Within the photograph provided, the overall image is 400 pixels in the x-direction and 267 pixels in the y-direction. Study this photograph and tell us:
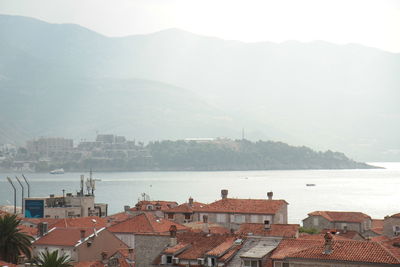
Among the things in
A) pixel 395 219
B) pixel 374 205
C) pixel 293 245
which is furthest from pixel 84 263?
pixel 374 205

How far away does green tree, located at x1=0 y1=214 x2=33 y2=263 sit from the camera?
120ft

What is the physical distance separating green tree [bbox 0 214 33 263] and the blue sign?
33818 millimetres

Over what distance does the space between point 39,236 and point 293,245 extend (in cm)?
1865

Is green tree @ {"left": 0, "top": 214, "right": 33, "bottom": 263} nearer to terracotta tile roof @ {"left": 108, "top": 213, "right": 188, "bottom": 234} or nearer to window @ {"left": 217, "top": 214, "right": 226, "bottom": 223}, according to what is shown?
terracotta tile roof @ {"left": 108, "top": 213, "right": 188, "bottom": 234}

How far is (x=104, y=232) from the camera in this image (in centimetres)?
4056

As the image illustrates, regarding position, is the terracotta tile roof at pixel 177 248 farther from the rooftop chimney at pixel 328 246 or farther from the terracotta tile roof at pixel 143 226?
the rooftop chimney at pixel 328 246

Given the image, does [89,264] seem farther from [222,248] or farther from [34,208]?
[34,208]

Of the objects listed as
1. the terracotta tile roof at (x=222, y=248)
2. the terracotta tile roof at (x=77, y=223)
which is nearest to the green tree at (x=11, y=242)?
the terracotta tile roof at (x=222, y=248)

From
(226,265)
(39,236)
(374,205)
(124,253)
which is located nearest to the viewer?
(226,265)

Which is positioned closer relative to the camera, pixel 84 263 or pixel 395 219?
pixel 84 263

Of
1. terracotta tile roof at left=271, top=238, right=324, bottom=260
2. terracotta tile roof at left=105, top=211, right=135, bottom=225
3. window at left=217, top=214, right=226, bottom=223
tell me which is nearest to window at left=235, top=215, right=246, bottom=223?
window at left=217, top=214, right=226, bottom=223

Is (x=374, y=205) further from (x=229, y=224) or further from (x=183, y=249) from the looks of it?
(x=183, y=249)

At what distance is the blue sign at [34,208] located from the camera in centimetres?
7106

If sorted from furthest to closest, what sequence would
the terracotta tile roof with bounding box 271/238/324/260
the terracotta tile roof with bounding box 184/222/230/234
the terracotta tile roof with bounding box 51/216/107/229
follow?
the terracotta tile roof with bounding box 51/216/107/229
the terracotta tile roof with bounding box 184/222/230/234
the terracotta tile roof with bounding box 271/238/324/260
